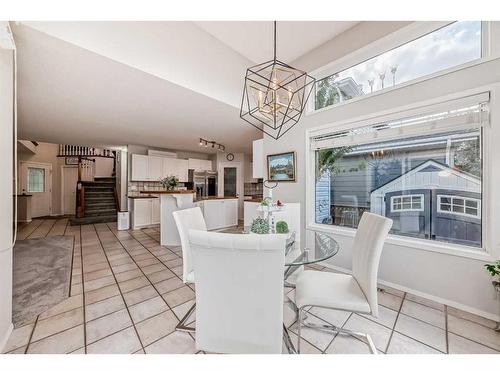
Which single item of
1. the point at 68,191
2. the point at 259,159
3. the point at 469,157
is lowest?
the point at 68,191

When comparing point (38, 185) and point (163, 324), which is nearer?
point (163, 324)

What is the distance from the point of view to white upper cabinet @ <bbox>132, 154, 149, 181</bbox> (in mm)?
5961

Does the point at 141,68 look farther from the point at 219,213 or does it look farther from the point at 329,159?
the point at 219,213

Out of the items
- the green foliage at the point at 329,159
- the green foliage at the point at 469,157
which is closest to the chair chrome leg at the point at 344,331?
the green foliage at the point at 469,157

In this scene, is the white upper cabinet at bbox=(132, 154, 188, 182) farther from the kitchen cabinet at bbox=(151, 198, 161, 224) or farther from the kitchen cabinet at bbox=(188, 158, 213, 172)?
the kitchen cabinet at bbox=(151, 198, 161, 224)

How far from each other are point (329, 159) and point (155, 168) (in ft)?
17.3

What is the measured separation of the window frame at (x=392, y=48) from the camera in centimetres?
179

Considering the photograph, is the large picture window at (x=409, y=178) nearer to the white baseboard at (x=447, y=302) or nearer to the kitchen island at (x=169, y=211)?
the white baseboard at (x=447, y=302)

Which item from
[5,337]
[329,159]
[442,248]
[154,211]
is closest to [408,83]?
[329,159]

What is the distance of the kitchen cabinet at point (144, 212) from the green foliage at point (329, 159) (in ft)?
15.6

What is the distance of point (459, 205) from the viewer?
205 centimetres

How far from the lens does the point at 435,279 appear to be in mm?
2066
